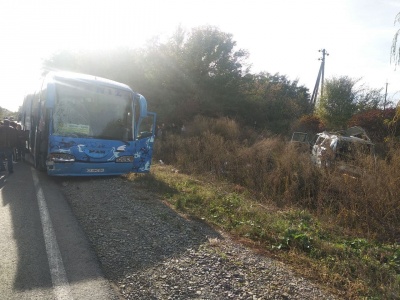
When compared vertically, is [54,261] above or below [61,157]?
below

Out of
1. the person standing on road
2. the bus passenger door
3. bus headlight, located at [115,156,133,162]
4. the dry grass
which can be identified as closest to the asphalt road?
bus headlight, located at [115,156,133,162]

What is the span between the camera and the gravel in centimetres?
405

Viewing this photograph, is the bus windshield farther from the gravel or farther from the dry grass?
the gravel

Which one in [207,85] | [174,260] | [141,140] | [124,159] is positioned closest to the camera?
[174,260]

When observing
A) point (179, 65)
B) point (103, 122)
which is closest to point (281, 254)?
point (103, 122)

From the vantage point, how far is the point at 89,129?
32.5 ft

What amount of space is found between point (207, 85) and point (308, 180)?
1727cm

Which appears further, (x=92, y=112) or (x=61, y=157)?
(x=92, y=112)

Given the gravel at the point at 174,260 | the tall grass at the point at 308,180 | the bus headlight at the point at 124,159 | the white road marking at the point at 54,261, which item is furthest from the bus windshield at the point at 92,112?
the tall grass at the point at 308,180

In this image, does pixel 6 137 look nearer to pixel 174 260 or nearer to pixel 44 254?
pixel 44 254

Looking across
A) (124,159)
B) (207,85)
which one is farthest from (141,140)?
(207,85)

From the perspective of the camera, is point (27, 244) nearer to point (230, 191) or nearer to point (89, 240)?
point (89, 240)

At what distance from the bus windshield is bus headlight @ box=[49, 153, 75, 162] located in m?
0.55

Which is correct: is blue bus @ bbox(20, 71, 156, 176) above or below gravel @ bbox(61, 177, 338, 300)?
above
